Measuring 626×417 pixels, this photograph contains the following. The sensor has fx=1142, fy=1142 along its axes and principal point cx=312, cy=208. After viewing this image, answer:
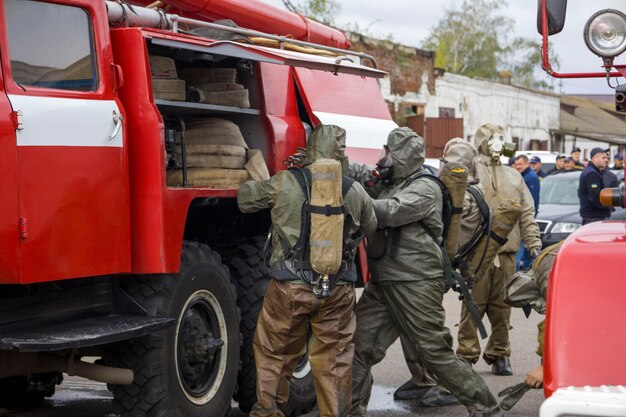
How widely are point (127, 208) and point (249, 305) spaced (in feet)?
5.43

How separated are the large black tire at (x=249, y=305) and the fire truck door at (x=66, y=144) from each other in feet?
4.96

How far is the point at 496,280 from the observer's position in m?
9.63

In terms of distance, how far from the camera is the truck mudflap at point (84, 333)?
5.58 meters

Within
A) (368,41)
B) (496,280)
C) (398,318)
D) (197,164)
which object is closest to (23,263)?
(197,164)

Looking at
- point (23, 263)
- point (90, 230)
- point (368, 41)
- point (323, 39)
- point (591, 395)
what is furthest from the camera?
point (368, 41)

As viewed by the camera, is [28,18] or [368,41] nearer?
[28,18]

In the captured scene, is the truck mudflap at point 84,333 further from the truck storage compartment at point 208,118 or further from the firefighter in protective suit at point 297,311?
the truck storage compartment at point 208,118

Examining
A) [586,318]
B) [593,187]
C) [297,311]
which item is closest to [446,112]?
[593,187]

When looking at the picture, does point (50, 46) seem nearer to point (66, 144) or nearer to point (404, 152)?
point (66, 144)

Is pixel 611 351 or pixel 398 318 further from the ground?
pixel 611 351

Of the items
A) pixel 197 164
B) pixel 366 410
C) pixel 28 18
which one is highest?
pixel 28 18

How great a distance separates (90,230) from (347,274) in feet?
5.48

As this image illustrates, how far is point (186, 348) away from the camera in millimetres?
7008

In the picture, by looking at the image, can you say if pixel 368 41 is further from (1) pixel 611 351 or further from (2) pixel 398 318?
(1) pixel 611 351
